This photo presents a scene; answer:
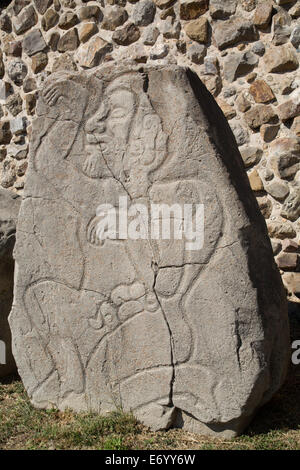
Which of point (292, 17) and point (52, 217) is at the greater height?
point (292, 17)

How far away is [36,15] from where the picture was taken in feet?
17.4

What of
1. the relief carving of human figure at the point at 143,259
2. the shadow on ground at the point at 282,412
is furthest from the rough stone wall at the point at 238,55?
the relief carving of human figure at the point at 143,259

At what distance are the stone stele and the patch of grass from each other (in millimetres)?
64

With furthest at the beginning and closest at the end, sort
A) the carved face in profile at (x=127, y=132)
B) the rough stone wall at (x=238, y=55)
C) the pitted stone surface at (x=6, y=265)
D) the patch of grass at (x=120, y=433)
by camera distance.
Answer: the rough stone wall at (x=238, y=55), the pitted stone surface at (x=6, y=265), the carved face in profile at (x=127, y=132), the patch of grass at (x=120, y=433)

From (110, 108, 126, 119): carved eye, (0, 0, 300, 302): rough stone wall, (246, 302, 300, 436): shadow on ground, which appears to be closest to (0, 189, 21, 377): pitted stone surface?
(110, 108, 126, 119): carved eye

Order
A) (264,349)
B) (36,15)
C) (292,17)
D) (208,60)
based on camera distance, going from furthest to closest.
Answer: (36,15) < (208,60) < (292,17) < (264,349)

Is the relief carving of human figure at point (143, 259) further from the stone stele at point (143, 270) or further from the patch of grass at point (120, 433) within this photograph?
the patch of grass at point (120, 433)

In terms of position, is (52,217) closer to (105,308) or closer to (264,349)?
(105,308)

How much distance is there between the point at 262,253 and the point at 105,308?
773 mm

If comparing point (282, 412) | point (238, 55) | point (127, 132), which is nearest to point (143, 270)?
point (127, 132)

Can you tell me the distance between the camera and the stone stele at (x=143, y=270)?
2406 mm

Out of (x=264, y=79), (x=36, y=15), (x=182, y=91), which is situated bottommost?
(x=182, y=91)

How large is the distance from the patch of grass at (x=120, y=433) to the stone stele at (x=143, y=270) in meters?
0.06

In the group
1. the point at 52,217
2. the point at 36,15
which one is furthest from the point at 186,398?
the point at 36,15
